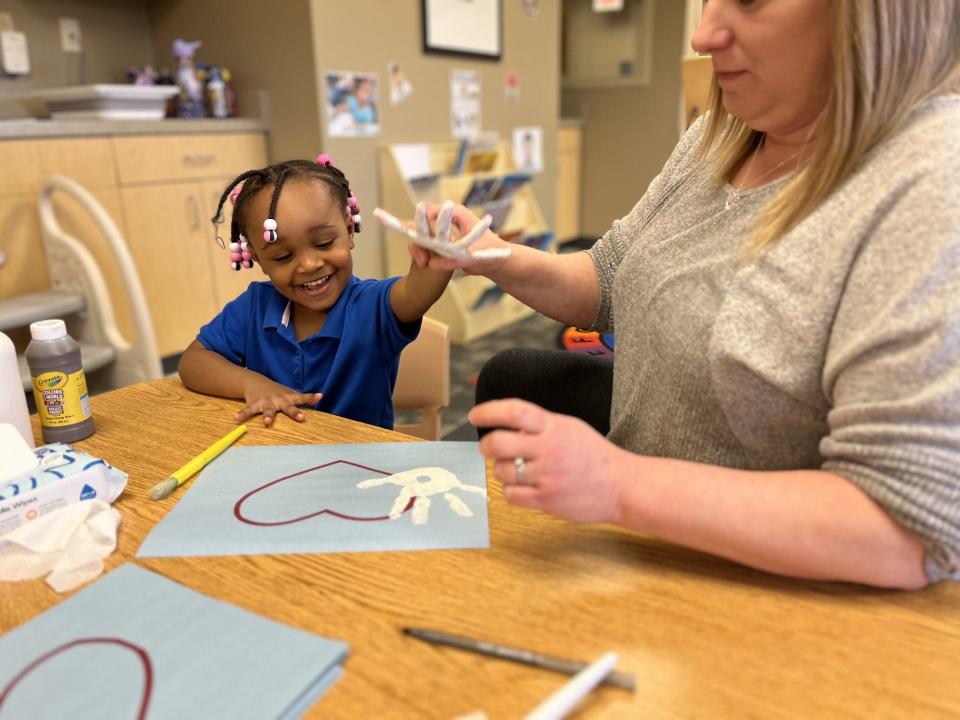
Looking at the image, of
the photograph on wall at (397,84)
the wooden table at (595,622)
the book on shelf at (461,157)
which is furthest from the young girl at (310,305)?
the book on shelf at (461,157)

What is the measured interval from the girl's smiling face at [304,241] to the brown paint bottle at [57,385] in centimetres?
35

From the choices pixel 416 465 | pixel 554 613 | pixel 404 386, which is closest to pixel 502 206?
pixel 404 386

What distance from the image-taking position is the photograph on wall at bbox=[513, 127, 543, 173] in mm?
4172

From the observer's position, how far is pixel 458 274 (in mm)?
3412

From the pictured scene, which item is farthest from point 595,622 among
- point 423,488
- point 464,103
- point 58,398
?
point 464,103

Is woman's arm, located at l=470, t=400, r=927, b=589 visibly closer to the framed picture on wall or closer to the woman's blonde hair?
the woman's blonde hair

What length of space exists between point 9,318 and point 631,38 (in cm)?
489

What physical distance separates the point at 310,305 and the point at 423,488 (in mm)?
562

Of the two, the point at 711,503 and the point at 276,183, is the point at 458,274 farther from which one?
the point at 711,503

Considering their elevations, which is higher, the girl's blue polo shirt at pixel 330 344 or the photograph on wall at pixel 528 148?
the photograph on wall at pixel 528 148

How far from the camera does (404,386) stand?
1333 mm

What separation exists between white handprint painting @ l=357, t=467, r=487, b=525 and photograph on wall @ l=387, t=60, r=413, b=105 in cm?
287

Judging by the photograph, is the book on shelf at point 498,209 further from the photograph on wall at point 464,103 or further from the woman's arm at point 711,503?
the woman's arm at point 711,503

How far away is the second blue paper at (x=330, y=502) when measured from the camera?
0.62 m
